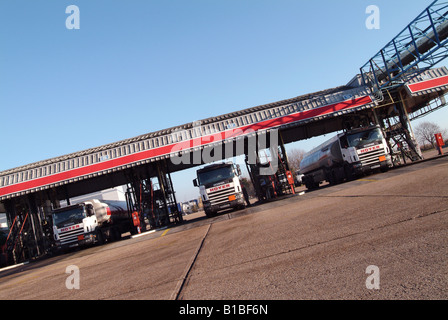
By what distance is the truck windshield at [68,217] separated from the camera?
1672 cm

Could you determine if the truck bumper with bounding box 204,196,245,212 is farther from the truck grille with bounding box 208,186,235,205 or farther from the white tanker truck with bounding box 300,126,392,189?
the white tanker truck with bounding box 300,126,392,189

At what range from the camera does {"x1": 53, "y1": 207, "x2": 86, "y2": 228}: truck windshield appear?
16.7 metres

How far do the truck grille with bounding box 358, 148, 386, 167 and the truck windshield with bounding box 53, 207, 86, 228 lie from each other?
56.0ft

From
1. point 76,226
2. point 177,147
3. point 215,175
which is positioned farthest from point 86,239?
point 215,175

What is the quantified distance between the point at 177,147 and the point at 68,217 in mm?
7995

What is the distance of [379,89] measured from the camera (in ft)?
68.5

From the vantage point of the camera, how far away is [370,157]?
17016 millimetres

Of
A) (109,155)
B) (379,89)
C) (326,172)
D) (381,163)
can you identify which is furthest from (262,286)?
(379,89)
